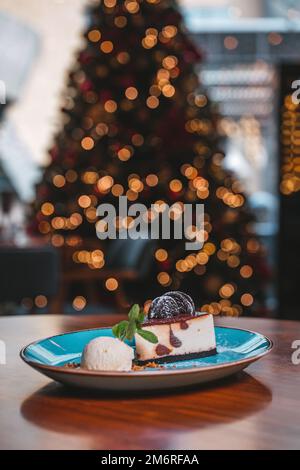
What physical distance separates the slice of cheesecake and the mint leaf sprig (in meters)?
0.02

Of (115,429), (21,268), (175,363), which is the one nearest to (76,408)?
(115,429)

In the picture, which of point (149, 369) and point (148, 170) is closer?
point (149, 369)

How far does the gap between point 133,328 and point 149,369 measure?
6 centimetres

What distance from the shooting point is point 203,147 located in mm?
4418

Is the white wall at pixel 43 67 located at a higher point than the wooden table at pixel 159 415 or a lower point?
higher

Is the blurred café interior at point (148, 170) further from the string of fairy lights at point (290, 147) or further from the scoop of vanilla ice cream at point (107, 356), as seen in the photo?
the scoop of vanilla ice cream at point (107, 356)

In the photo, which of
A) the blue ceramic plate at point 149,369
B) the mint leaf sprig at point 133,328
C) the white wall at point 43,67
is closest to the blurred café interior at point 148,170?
the blue ceramic plate at point 149,369

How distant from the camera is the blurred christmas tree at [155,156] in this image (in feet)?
14.5

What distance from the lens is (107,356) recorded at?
3.50ft

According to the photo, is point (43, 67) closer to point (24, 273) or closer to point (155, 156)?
point (155, 156)

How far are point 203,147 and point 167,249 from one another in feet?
2.07

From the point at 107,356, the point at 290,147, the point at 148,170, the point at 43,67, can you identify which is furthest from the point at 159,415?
the point at 43,67

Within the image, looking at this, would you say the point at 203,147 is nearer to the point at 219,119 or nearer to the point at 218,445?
the point at 219,119

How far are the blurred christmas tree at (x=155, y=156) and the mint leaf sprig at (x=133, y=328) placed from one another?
325cm
